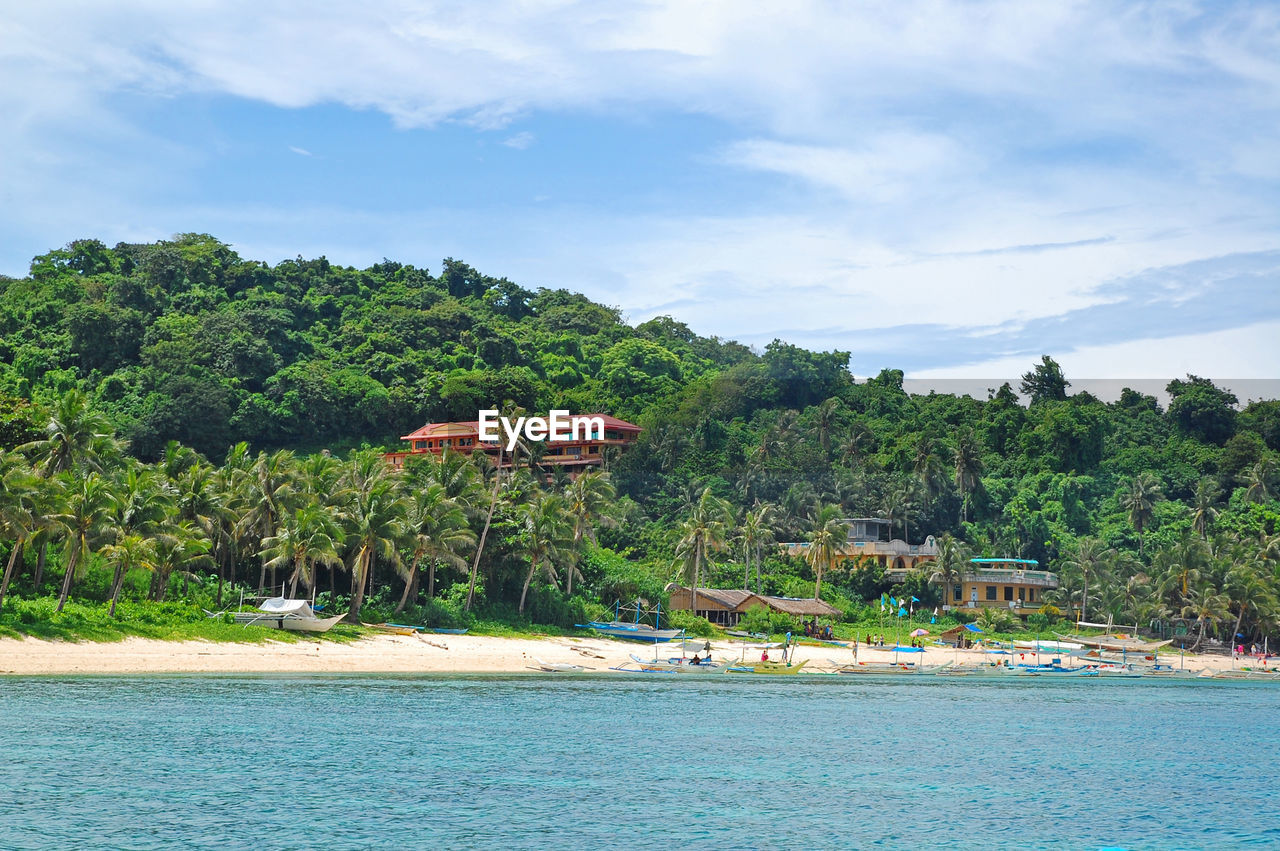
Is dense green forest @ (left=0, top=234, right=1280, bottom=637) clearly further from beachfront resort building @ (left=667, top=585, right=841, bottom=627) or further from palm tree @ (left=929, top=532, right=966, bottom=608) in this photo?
beachfront resort building @ (left=667, top=585, right=841, bottom=627)

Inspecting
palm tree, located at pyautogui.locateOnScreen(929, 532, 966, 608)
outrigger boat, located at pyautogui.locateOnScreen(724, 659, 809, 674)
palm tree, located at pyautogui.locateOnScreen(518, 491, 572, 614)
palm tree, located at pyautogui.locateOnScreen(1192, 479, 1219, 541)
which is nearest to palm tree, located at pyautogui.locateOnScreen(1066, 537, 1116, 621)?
palm tree, located at pyautogui.locateOnScreen(929, 532, 966, 608)

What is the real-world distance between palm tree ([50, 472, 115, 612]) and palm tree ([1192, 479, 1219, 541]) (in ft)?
285

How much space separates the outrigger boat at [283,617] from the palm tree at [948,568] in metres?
50.2

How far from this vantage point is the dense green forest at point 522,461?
5722cm

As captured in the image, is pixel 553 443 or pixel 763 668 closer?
pixel 763 668

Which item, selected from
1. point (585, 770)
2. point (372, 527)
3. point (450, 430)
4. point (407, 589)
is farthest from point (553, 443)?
point (585, 770)

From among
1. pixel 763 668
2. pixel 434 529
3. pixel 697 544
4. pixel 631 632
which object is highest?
pixel 434 529

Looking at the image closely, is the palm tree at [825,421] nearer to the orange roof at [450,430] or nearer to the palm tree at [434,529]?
the orange roof at [450,430]

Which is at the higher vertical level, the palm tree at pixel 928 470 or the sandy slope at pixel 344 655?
the palm tree at pixel 928 470

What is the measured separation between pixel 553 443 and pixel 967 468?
39080mm

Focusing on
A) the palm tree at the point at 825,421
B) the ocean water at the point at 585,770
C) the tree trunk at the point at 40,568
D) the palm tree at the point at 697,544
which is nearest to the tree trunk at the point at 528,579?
the palm tree at the point at 697,544

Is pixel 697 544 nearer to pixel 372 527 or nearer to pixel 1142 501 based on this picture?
pixel 372 527

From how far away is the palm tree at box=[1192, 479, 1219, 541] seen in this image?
101625 millimetres

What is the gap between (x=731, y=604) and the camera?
77.8 metres
